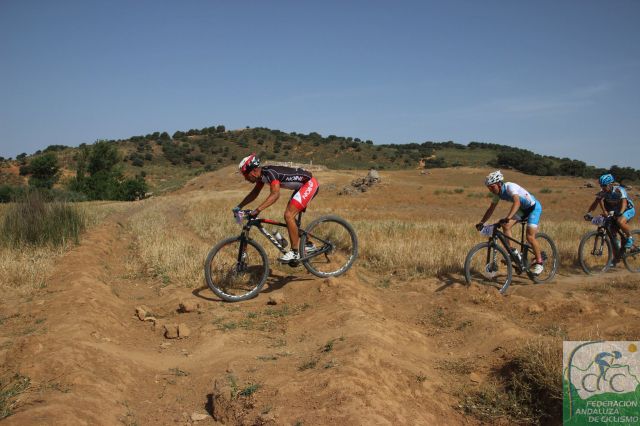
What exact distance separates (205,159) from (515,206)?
235 feet

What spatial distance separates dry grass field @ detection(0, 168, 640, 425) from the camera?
3934 millimetres

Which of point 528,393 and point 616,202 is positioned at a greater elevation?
point 616,202

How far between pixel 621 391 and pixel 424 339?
7.95ft

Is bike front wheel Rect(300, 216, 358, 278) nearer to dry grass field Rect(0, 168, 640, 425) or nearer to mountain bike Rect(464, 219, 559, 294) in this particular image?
dry grass field Rect(0, 168, 640, 425)

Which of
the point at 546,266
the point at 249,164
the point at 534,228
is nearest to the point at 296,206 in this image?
the point at 249,164

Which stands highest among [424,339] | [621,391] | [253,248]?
[253,248]

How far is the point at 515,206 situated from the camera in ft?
25.5

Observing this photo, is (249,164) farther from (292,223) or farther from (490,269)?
(490,269)

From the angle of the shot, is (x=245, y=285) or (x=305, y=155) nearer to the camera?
(x=245, y=285)

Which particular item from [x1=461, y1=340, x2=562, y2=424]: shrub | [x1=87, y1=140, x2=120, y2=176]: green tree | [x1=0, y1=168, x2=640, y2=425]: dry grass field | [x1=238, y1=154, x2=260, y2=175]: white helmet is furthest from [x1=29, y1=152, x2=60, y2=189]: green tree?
[x1=461, y1=340, x2=562, y2=424]: shrub

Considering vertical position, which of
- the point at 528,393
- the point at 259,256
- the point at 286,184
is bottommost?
the point at 528,393

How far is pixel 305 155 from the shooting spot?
76.9 metres

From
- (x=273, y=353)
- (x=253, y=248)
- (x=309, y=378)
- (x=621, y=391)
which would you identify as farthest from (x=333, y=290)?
(x=621, y=391)

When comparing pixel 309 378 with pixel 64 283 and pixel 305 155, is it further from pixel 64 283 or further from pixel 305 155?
pixel 305 155
